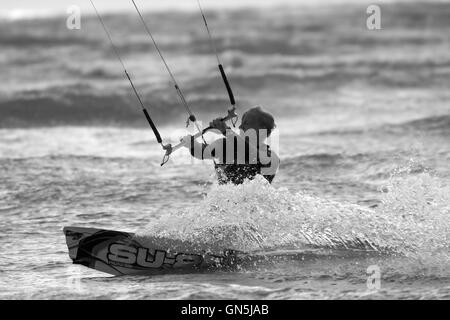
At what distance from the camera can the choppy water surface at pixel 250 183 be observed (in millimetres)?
7320

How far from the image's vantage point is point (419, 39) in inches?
1288

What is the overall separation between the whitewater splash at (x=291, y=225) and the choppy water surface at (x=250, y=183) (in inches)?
0.5

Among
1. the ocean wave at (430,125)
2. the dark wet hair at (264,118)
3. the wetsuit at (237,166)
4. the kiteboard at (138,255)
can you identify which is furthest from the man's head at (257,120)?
the ocean wave at (430,125)

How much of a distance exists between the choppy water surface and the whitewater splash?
0.01m

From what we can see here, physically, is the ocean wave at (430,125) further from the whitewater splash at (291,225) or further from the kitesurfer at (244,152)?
the kitesurfer at (244,152)

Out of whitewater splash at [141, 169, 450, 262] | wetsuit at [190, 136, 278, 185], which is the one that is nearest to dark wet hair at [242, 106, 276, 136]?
wetsuit at [190, 136, 278, 185]

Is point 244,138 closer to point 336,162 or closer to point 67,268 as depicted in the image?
point 67,268

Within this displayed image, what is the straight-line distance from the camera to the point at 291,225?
8.16m

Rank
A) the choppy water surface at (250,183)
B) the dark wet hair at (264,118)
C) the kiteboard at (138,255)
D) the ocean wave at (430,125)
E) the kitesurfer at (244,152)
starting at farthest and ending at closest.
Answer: the ocean wave at (430,125)
the dark wet hair at (264,118)
the kitesurfer at (244,152)
the kiteboard at (138,255)
the choppy water surface at (250,183)

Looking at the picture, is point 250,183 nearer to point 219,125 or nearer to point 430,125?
point 219,125

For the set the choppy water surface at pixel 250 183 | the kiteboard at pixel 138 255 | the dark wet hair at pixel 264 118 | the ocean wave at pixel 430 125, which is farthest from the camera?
the ocean wave at pixel 430 125

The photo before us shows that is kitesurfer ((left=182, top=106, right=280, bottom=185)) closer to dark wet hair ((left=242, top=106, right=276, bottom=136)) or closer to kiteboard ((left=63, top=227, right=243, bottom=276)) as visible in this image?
dark wet hair ((left=242, top=106, right=276, bottom=136))

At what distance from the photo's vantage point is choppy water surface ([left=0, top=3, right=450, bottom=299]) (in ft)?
24.0
